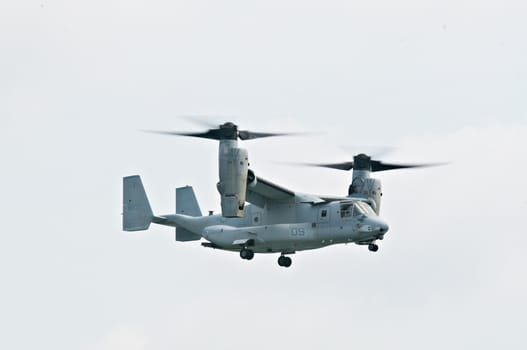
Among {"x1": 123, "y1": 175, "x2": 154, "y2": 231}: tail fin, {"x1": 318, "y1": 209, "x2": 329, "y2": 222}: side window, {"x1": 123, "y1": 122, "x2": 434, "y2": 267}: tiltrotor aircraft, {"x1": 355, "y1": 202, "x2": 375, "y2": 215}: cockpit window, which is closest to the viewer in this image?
{"x1": 123, "y1": 122, "x2": 434, "y2": 267}: tiltrotor aircraft

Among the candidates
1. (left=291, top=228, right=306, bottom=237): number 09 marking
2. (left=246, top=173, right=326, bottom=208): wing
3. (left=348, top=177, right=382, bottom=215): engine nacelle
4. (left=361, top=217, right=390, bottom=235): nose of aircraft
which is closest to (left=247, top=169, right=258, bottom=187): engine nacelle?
(left=246, top=173, right=326, bottom=208): wing

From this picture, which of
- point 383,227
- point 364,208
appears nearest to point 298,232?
point 364,208

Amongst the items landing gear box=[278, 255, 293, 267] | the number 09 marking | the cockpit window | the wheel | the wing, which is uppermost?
the wing

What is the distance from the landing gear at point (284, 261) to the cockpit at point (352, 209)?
15.5 feet

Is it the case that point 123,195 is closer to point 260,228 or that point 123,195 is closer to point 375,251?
point 260,228

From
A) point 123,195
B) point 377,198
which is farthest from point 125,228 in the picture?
point 377,198

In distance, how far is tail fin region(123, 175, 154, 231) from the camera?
80188 mm

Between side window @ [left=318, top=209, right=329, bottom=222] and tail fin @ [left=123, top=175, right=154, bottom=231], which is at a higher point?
tail fin @ [left=123, top=175, right=154, bottom=231]

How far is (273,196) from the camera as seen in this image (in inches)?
3022

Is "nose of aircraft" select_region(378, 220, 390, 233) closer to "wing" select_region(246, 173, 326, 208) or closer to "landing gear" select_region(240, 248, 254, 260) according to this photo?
"wing" select_region(246, 173, 326, 208)

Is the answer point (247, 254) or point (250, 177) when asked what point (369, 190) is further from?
point (250, 177)

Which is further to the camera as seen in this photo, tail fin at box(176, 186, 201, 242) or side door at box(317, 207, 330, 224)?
tail fin at box(176, 186, 201, 242)

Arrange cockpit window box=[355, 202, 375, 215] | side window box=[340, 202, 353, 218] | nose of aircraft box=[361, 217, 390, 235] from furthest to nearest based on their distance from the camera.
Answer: cockpit window box=[355, 202, 375, 215] → side window box=[340, 202, 353, 218] → nose of aircraft box=[361, 217, 390, 235]

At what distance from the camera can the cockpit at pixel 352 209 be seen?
74875 millimetres
